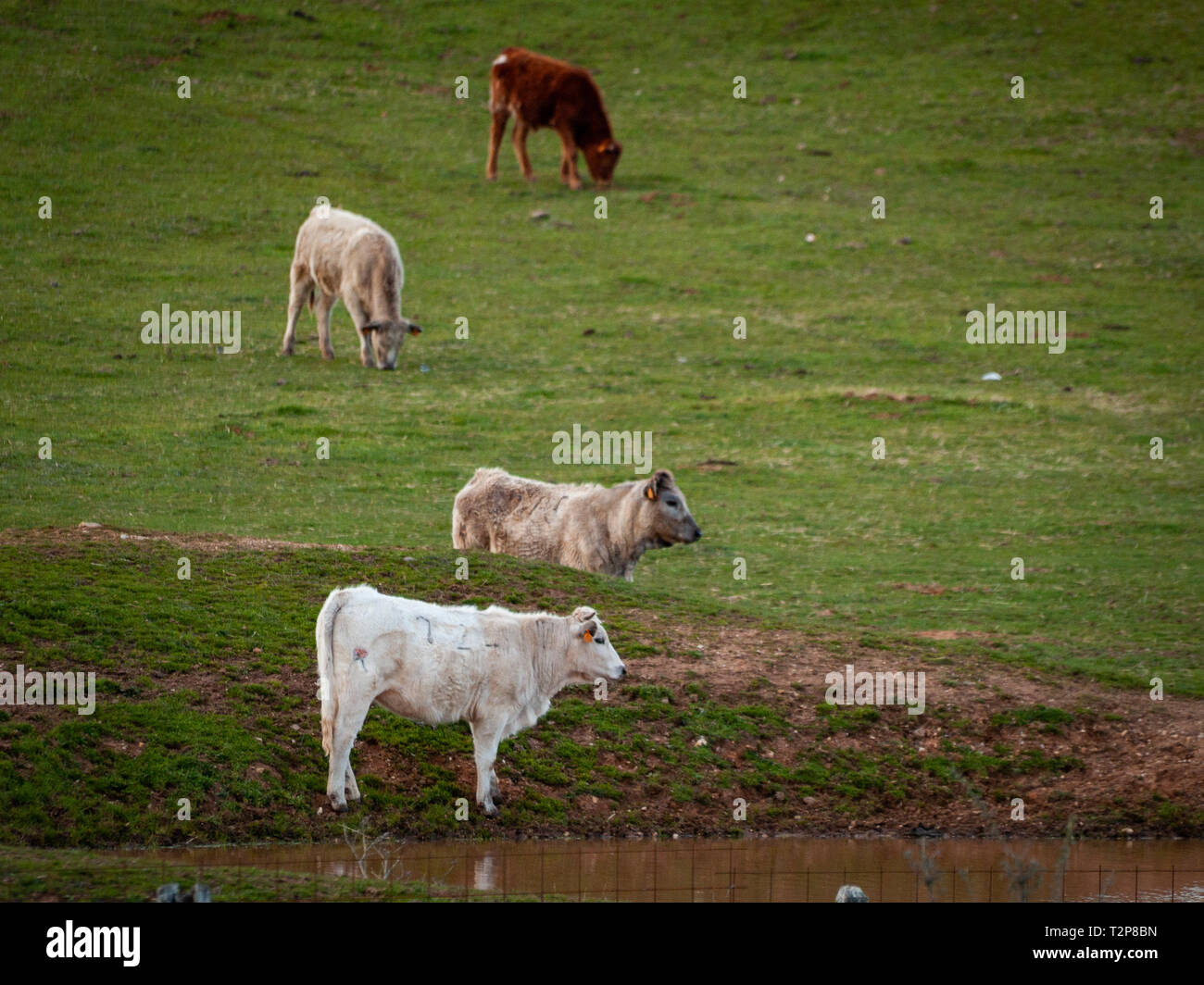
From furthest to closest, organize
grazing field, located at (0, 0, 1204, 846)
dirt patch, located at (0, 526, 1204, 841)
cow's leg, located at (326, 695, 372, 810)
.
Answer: grazing field, located at (0, 0, 1204, 846) → dirt patch, located at (0, 526, 1204, 841) → cow's leg, located at (326, 695, 372, 810)

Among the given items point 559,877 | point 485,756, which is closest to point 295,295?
point 485,756

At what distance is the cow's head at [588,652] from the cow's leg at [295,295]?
61.8ft

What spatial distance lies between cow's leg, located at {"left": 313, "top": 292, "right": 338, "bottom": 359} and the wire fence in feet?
65.9

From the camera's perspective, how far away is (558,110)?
143 ft

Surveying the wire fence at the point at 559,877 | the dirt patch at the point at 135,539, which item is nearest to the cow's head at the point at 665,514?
the dirt patch at the point at 135,539

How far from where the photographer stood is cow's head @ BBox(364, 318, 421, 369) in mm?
30328

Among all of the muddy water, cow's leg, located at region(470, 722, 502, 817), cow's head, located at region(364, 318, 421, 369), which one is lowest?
the muddy water

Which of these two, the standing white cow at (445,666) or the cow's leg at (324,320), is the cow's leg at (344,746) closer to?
the standing white cow at (445,666)

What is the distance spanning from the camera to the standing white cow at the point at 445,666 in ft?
40.4

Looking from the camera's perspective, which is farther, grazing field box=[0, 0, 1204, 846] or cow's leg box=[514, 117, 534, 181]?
cow's leg box=[514, 117, 534, 181]

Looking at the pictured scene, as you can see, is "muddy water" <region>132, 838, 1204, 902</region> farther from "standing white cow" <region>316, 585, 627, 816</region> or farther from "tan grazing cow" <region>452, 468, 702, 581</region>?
"tan grazing cow" <region>452, 468, 702, 581</region>

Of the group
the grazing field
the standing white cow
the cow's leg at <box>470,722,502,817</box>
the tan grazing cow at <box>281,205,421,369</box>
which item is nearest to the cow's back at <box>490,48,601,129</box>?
the grazing field

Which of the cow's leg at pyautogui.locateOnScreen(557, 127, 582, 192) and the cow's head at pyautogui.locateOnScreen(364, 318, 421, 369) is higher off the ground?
the cow's leg at pyautogui.locateOnScreen(557, 127, 582, 192)

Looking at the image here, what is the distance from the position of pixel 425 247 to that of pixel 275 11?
21534mm
